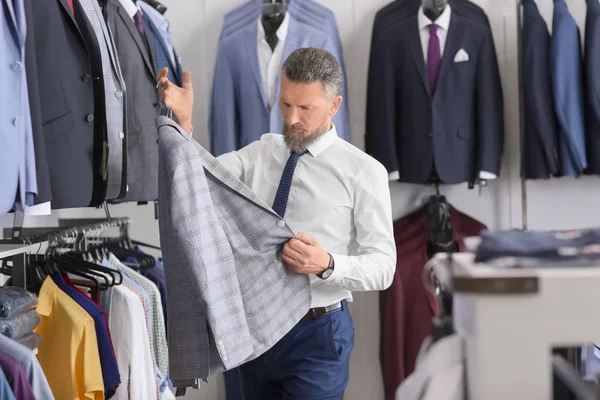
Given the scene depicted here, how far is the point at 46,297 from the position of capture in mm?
2393

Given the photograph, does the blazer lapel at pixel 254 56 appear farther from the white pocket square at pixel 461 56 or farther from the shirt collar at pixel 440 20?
the white pocket square at pixel 461 56

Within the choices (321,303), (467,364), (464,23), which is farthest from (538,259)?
(464,23)

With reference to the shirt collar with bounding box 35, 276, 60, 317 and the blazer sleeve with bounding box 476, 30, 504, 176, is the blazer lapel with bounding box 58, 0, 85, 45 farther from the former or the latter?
the blazer sleeve with bounding box 476, 30, 504, 176

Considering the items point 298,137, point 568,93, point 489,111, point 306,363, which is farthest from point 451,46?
point 306,363

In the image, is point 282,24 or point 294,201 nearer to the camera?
point 294,201

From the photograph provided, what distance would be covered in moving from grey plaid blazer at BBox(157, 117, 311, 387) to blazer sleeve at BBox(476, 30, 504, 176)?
5.58 feet

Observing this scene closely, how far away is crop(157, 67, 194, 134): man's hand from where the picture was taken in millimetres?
2100

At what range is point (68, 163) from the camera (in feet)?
7.54

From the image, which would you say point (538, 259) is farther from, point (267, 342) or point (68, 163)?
point (68, 163)

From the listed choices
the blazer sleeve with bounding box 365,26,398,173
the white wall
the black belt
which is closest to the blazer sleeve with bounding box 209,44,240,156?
the white wall

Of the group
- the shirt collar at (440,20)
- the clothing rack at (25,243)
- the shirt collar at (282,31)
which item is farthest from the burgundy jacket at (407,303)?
the clothing rack at (25,243)

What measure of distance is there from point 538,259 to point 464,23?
2657 mm

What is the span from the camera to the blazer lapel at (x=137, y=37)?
2.87 m

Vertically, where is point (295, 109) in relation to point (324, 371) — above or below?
above
